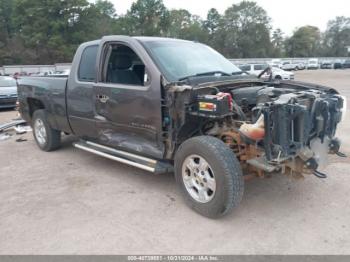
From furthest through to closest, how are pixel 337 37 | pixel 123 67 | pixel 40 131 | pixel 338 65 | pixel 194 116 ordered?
1. pixel 337 37
2. pixel 338 65
3. pixel 40 131
4. pixel 123 67
5. pixel 194 116

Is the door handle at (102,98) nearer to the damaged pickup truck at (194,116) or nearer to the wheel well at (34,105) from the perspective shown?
the damaged pickup truck at (194,116)

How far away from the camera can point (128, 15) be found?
75.1 m

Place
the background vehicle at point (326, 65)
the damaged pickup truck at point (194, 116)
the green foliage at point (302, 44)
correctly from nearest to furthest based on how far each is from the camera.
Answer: the damaged pickup truck at point (194, 116), the background vehicle at point (326, 65), the green foliage at point (302, 44)

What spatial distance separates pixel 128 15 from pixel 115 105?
7472 centimetres

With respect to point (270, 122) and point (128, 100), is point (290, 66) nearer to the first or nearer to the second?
point (128, 100)

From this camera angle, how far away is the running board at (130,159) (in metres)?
4.41

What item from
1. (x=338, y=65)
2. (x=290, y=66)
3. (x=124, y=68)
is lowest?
(x=338, y=65)

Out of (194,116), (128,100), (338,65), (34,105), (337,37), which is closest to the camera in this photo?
(194,116)

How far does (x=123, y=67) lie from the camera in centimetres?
518

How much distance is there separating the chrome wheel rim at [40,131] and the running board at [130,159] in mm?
→ 1279

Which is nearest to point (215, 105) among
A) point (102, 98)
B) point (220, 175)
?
point (220, 175)

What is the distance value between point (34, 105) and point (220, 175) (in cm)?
473

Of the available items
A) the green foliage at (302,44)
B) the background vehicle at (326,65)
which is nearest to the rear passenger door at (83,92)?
the background vehicle at (326,65)

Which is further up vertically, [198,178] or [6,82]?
[6,82]
